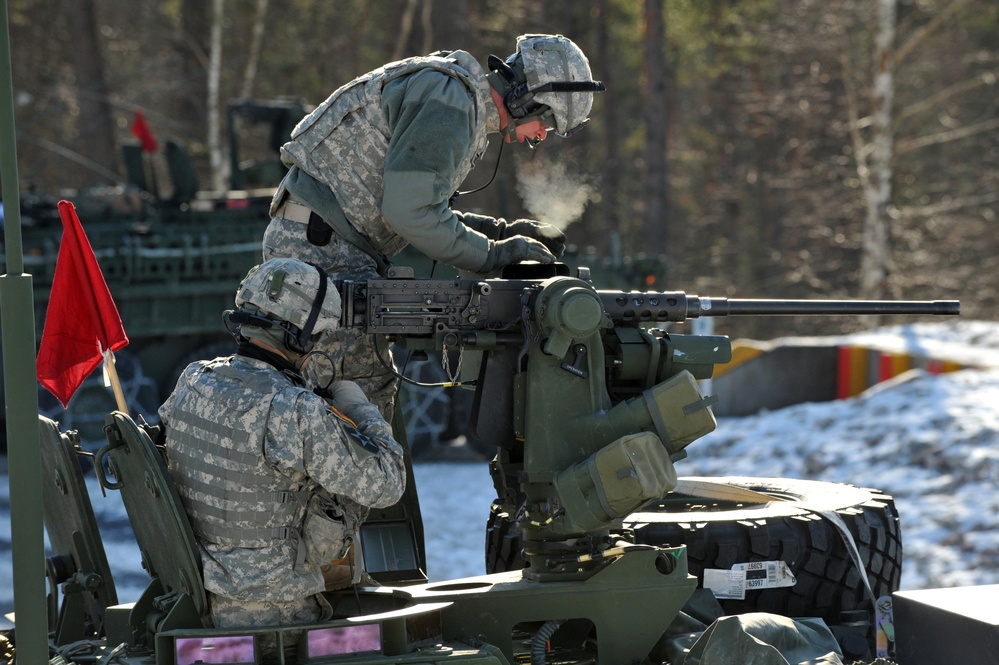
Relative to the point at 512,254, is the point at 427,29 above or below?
above

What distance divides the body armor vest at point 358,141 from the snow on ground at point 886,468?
3.49 m

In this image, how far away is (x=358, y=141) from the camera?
15.4 ft

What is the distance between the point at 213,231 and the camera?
13.5 metres

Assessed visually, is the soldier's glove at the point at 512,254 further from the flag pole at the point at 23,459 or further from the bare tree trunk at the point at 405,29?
the bare tree trunk at the point at 405,29

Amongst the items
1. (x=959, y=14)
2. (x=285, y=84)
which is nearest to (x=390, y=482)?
(x=959, y=14)

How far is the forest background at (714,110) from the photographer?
68.1ft

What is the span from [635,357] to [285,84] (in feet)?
71.3

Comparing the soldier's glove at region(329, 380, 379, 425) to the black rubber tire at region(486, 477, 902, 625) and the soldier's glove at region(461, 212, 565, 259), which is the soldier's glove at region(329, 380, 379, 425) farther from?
the black rubber tire at region(486, 477, 902, 625)

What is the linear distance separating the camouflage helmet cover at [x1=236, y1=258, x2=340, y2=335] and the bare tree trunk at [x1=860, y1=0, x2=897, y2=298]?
16293 mm

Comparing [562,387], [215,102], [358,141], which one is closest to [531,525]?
[562,387]

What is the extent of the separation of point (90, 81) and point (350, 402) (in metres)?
18.9

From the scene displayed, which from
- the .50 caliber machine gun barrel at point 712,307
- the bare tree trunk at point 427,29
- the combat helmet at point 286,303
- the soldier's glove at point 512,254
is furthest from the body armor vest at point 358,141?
the bare tree trunk at point 427,29

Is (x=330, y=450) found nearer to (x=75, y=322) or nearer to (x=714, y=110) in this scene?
(x=75, y=322)

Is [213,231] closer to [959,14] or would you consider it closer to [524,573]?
[524,573]
